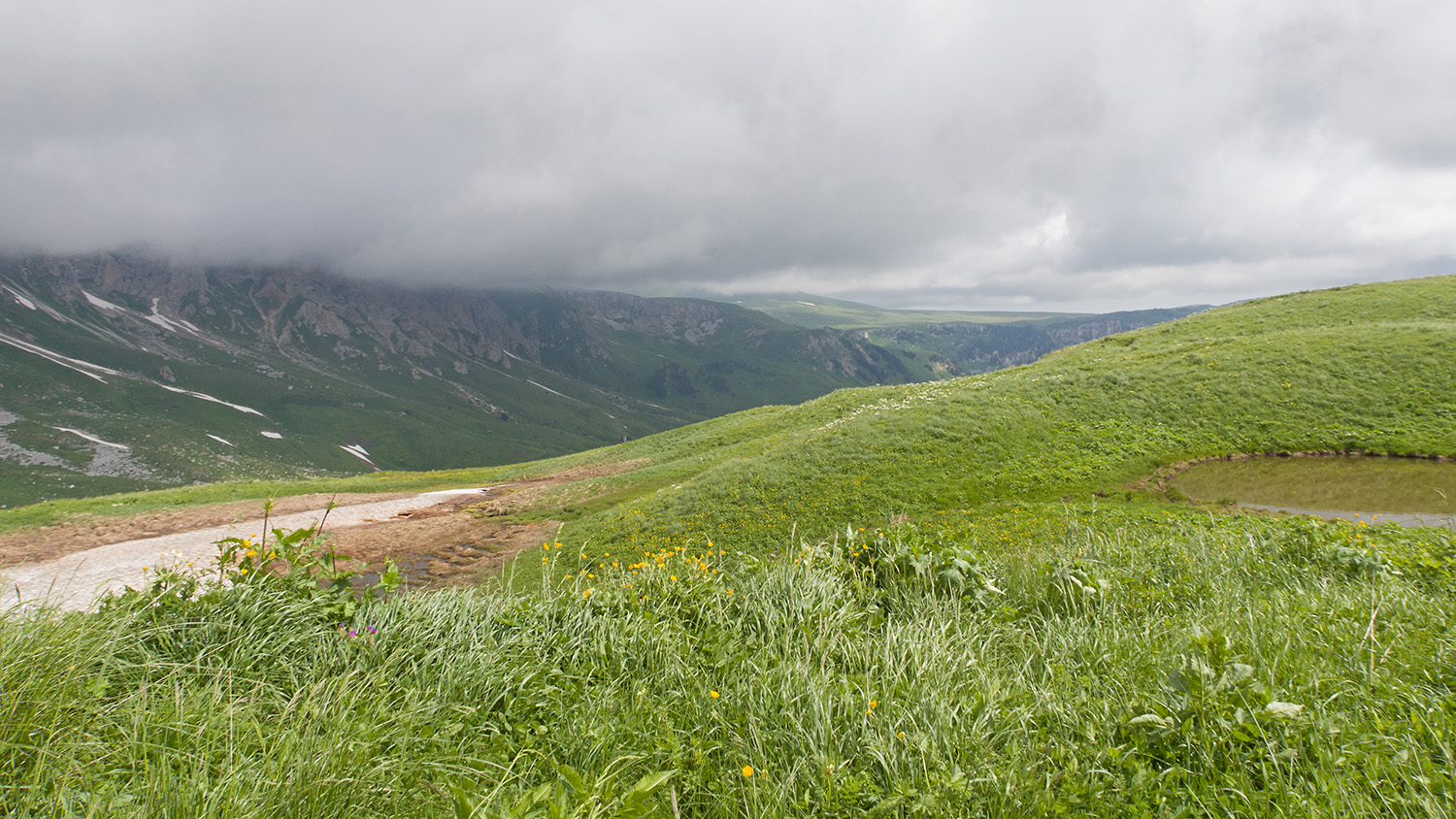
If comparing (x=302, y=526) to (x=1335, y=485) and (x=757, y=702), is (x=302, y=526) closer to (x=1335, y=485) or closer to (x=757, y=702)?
(x=757, y=702)

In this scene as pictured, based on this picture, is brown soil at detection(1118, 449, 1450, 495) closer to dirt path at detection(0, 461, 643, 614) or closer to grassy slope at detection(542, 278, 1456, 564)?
grassy slope at detection(542, 278, 1456, 564)

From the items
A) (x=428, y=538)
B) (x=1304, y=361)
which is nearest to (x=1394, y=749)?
(x=428, y=538)

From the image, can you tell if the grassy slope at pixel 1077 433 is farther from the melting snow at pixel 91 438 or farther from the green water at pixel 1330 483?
the melting snow at pixel 91 438

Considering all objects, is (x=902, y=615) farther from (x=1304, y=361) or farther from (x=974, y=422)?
(x=1304, y=361)

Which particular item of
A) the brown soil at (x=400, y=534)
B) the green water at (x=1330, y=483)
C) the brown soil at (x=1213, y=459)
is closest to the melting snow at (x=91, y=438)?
the brown soil at (x=400, y=534)

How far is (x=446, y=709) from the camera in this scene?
492 cm

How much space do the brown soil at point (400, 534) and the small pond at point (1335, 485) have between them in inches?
1027

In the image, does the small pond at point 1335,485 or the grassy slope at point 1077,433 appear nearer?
the small pond at point 1335,485

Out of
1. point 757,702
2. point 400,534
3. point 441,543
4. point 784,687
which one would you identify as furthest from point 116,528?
point 784,687

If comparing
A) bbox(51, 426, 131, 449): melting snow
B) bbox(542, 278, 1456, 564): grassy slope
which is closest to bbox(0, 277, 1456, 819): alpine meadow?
bbox(542, 278, 1456, 564): grassy slope

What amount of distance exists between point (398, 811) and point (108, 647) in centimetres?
317

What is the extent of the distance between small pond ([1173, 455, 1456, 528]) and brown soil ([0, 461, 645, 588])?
26.1m

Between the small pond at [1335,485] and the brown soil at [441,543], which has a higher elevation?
the small pond at [1335,485]

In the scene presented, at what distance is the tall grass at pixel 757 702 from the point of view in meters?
3.52
